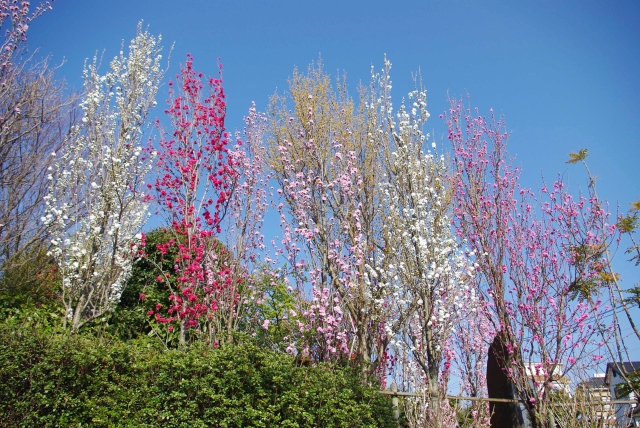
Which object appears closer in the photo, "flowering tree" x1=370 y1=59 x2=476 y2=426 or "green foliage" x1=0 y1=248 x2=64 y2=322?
"flowering tree" x1=370 y1=59 x2=476 y2=426

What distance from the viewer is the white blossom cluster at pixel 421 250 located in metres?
5.94

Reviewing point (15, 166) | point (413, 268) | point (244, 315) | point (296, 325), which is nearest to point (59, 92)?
point (15, 166)

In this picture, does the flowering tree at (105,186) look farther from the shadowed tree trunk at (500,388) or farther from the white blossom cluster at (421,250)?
the shadowed tree trunk at (500,388)

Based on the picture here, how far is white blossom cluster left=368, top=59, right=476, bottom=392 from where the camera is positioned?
594cm

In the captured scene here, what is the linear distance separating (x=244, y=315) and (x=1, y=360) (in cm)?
387

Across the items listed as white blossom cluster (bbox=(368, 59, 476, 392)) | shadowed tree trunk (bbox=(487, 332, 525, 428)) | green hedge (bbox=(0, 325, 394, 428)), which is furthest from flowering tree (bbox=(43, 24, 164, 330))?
shadowed tree trunk (bbox=(487, 332, 525, 428))

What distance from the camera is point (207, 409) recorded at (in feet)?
14.8

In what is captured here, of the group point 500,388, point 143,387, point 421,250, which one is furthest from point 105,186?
point 500,388

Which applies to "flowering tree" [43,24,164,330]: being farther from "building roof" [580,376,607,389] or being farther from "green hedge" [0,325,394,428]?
"building roof" [580,376,607,389]

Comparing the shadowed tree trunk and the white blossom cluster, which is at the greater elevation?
the white blossom cluster

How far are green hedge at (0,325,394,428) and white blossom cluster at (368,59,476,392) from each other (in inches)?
69.8

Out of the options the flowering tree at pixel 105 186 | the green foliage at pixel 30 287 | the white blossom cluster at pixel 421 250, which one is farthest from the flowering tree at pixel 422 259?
the green foliage at pixel 30 287

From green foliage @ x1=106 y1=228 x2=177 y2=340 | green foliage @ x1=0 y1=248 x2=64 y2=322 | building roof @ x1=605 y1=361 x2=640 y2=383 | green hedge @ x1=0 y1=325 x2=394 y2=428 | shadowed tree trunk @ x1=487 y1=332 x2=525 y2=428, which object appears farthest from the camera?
green foliage @ x1=106 y1=228 x2=177 y2=340

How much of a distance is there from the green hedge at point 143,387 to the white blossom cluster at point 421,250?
5.81 ft
